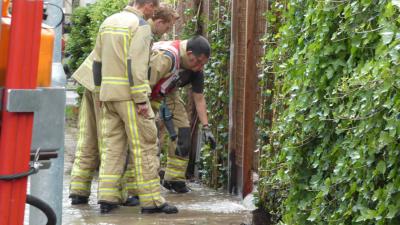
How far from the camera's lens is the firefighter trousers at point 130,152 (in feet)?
28.4

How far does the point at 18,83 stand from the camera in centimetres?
350

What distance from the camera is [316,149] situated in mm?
5785

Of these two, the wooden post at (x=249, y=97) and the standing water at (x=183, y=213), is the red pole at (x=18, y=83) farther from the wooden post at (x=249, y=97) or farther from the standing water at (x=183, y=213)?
the wooden post at (x=249, y=97)

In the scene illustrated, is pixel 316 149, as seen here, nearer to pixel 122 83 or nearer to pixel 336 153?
pixel 336 153

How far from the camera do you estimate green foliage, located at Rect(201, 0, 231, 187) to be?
988 centimetres

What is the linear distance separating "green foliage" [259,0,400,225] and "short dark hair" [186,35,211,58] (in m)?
2.35

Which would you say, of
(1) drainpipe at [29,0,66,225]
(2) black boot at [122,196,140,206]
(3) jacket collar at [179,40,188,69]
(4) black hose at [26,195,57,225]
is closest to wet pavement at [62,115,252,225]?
(2) black boot at [122,196,140,206]

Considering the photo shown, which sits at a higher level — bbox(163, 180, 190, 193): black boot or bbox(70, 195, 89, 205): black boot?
bbox(163, 180, 190, 193): black boot

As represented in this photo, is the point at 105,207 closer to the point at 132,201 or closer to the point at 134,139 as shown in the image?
the point at 132,201

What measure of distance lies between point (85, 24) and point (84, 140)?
4.83 m

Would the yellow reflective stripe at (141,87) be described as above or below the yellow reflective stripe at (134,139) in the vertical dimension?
above

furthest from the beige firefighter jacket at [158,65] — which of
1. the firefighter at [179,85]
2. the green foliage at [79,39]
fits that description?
Result: the green foliage at [79,39]

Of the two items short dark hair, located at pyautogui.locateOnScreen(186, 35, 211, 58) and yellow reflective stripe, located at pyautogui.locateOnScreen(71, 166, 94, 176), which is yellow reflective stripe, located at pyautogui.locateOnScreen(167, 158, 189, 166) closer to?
yellow reflective stripe, located at pyautogui.locateOnScreen(71, 166, 94, 176)

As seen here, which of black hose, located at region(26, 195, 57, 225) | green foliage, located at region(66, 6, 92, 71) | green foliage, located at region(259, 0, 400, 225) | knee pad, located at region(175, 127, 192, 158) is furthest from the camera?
green foliage, located at region(66, 6, 92, 71)
